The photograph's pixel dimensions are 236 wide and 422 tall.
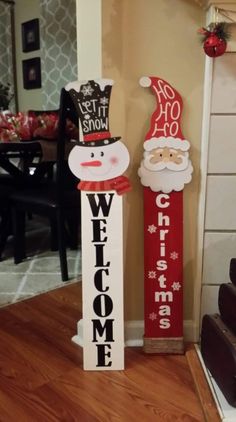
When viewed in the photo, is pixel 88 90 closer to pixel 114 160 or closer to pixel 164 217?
pixel 114 160

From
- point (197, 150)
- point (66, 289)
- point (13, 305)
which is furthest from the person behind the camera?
point (66, 289)

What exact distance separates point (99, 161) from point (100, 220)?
0.21 meters

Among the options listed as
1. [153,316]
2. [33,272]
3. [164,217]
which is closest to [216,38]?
[164,217]

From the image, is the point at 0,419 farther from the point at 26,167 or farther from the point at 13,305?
the point at 26,167

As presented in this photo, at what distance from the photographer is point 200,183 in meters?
1.50

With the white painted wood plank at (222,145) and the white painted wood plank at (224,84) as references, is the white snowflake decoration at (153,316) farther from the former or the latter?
the white painted wood plank at (224,84)

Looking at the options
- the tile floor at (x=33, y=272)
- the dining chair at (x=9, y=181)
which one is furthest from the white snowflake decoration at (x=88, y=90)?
the tile floor at (x=33, y=272)

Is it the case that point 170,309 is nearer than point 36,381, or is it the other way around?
point 36,381

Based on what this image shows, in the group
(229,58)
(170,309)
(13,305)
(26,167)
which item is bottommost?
(13,305)

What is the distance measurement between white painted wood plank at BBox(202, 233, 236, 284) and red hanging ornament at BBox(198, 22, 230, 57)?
67 cm

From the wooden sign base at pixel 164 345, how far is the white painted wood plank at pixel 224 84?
3.01ft

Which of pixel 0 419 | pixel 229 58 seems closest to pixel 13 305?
pixel 0 419

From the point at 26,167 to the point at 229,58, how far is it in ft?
5.97

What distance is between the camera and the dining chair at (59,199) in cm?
213
